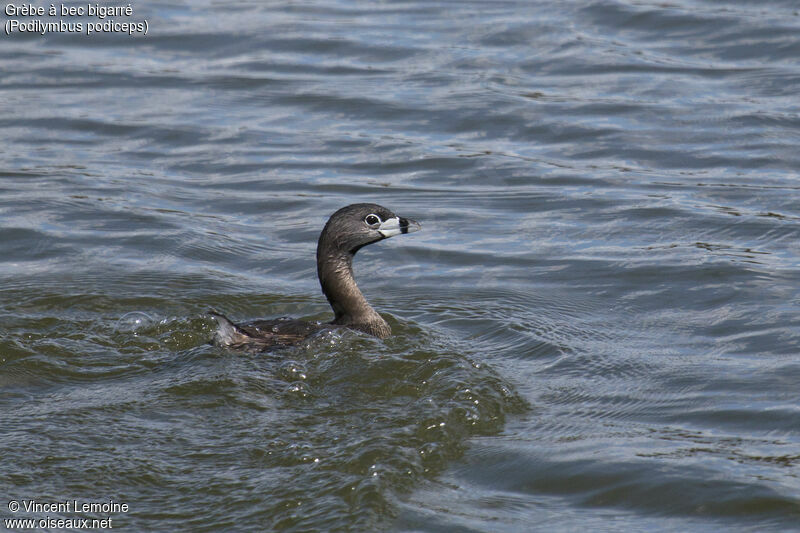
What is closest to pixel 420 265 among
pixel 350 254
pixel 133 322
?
pixel 350 254

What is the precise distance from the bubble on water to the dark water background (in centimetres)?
4

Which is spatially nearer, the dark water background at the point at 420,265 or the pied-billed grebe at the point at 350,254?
the dark water background at the point at 420,265

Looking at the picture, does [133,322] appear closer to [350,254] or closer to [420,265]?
[350,254]

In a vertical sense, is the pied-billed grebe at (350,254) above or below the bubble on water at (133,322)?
above

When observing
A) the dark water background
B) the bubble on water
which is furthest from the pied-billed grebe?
the bubble on water

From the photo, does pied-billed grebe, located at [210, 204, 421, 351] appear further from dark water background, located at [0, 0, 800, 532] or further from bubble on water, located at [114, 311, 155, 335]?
bubble on water, located at [114, 311, 155, 335]

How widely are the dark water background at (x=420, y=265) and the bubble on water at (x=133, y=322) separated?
0.04 m

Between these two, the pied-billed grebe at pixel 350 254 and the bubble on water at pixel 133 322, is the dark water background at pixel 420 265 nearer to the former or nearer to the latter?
the bubble on water at pixel 133 322

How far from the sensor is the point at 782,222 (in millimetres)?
10297

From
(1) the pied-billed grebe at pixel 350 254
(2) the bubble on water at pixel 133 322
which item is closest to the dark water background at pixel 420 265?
(2) the bubble on water at pixel 133 322

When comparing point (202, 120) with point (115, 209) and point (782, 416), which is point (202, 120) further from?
point (782, 416)

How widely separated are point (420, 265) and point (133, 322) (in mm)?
2577

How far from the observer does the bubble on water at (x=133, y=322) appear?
8.38 metres

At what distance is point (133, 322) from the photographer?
334 inches
